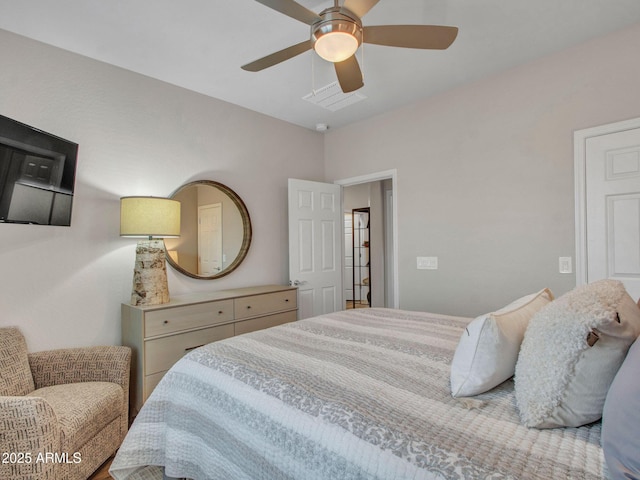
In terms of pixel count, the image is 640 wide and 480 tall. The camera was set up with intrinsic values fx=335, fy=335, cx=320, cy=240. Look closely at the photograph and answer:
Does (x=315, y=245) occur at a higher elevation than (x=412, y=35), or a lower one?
lower

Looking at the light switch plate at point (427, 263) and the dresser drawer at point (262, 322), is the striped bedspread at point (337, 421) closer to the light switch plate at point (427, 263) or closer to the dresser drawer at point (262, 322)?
the dresser drawer at point (262, 322)

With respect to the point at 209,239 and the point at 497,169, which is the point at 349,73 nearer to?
the point at 497,169

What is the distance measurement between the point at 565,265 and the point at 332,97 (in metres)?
2.26

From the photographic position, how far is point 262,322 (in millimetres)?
3018

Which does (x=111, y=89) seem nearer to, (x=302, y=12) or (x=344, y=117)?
(x=302, y=12)

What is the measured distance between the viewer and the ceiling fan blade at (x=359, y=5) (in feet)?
4.81

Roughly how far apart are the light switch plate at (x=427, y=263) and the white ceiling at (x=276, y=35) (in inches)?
62.4

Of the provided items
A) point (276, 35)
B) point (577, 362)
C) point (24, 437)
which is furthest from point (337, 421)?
point (276, 35)

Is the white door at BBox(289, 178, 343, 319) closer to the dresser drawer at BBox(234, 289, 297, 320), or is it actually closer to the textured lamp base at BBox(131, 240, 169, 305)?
the dresser drawer at BBox(234, 289, 297, 320)

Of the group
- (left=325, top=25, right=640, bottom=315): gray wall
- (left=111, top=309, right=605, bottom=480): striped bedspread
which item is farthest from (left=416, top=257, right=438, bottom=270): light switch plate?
(left=111, top=309, right=605, bottom=480): striped bedspread

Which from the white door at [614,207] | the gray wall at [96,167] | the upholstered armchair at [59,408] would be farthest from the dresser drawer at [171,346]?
the white door at [614,207]

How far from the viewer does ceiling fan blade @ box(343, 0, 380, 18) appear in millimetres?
1467

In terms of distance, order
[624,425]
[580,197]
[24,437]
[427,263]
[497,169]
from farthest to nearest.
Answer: [427,263] < [497,169] < [580,197] < [24,437] < [624,425]

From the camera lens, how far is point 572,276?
2482 mm
